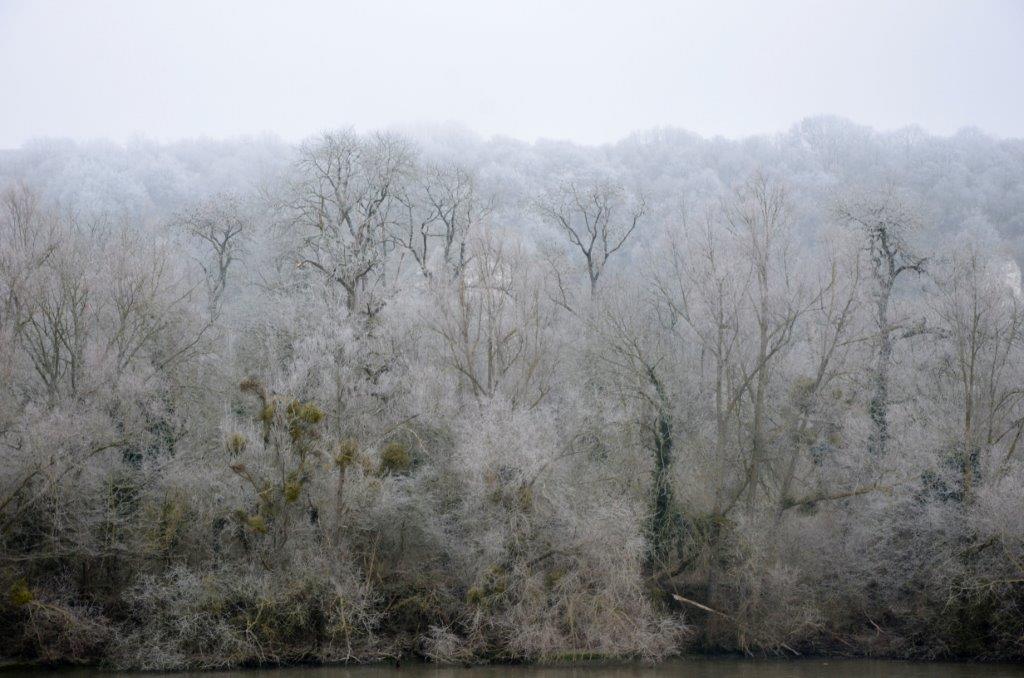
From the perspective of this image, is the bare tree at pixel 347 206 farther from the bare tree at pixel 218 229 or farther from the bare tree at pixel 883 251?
the bare tree at pixel 883 251

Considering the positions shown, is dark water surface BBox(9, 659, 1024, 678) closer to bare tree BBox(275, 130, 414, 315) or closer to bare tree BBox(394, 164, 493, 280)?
bare tree BBox(275, 130, 414, 315)

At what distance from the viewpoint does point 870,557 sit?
2811 centimetres

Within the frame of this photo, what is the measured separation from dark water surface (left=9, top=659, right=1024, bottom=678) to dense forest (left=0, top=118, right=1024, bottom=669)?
0.69m

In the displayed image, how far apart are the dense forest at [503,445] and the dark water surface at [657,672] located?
0.69 meters

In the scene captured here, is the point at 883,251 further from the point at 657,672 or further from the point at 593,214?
the point at 657,672

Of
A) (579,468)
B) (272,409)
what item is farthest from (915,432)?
(272,409)

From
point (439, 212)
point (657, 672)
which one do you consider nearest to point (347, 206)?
point (439, 212)

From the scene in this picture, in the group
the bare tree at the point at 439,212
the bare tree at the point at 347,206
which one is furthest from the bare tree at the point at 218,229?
the bare tree at the point at 439,212

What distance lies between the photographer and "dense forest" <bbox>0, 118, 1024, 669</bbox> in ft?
84.3

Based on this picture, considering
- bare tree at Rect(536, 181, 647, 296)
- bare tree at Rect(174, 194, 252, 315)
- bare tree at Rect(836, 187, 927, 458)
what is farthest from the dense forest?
bare tree at Rect(536, 181, 647, 296)

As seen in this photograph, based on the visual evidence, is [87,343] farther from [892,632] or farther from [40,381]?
[892,632]

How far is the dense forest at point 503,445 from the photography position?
1011 inches

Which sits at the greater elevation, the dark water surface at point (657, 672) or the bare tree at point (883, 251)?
the bare tree at point (883, 251)

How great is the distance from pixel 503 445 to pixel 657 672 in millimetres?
7448
